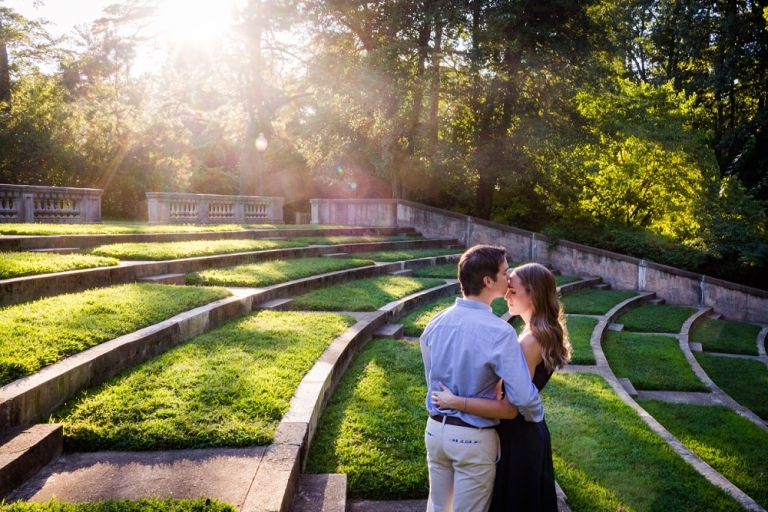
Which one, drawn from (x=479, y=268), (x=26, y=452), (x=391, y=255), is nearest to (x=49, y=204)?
(x=391, y=255)

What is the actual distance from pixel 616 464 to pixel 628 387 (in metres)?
3.21

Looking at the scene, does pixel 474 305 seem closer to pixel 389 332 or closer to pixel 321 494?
pixel 321 494

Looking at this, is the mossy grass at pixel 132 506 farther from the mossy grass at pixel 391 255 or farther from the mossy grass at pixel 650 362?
the mossy grass at pixel 391 255

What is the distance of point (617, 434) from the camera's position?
5527 mm

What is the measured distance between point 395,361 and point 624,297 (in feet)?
34.5

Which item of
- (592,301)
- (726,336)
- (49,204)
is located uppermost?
(49,204)

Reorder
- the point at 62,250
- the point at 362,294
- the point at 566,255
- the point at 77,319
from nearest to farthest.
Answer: the point at 77,319 → the point at 62,250 → the point at 362,294 → the point at 566,255

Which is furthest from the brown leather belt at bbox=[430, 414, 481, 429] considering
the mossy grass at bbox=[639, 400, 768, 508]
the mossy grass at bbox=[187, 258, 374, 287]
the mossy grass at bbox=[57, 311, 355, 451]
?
the mossy grass at bbox=[187, 258, 374, 287]

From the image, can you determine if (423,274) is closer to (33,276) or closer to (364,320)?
(364,320)

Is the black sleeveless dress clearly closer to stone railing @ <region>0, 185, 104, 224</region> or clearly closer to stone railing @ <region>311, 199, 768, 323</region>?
stone railing @ <region>0, 185, 104, 224</region>

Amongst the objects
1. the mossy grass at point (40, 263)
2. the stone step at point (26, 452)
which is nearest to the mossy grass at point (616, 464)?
the stone step at point (26, 452)

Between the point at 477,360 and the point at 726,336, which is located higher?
the point at 477,360

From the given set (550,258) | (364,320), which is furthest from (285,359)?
(550,258)

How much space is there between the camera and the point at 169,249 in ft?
34.4
